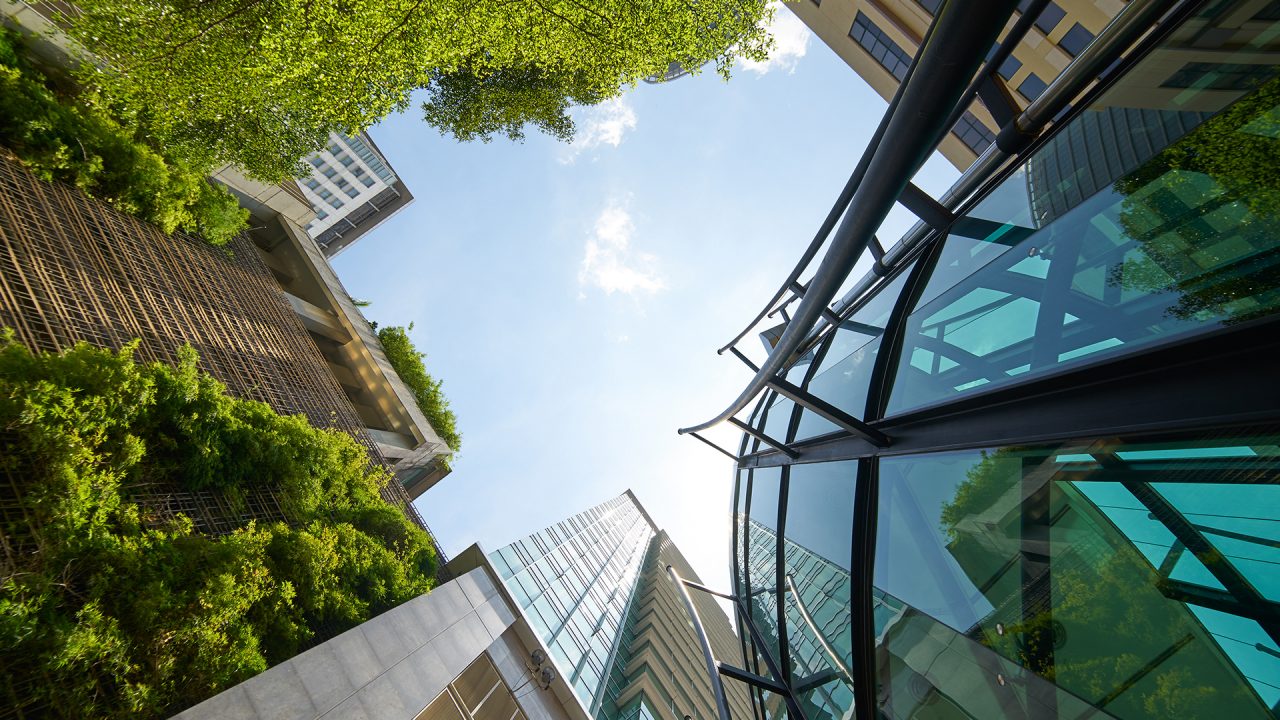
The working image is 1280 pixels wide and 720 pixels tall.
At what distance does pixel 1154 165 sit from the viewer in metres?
2.01

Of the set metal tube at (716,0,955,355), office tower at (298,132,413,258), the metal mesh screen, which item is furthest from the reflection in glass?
office tower at (298,132,413,258)

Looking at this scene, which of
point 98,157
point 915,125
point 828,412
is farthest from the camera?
point 98,157

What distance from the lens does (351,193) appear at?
145 ft

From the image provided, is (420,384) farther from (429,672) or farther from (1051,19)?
(1051,19)

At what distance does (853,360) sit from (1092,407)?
2614 millimetres

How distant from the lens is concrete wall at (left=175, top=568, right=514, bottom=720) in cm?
559

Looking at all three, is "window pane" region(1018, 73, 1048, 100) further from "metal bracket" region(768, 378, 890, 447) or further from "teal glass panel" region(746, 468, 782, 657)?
"metal bracket" region(768, 378, 890, 447)

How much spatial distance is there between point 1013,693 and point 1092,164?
2467 mm

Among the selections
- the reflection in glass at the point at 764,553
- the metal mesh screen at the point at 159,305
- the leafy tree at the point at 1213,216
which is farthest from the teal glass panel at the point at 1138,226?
the metal mesh screen at the point at 159,305

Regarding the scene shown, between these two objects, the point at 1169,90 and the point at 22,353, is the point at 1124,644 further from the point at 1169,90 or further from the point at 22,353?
the point at 22,353

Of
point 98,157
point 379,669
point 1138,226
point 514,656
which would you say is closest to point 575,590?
point 514,656

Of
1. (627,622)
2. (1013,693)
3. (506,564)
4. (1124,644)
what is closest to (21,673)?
(1013,693)

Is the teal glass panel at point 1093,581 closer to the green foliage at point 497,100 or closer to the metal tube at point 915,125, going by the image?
the metal tube at point 915,125

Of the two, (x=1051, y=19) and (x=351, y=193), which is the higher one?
(x=351, y=193)
